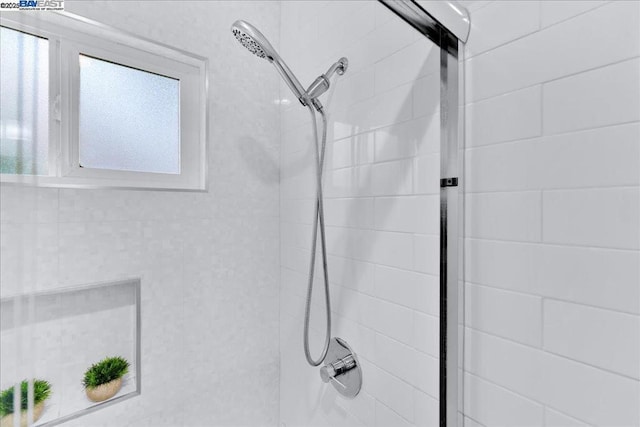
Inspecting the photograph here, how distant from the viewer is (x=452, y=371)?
70 cm

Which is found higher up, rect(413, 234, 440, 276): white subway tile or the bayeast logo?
the bayeast logo

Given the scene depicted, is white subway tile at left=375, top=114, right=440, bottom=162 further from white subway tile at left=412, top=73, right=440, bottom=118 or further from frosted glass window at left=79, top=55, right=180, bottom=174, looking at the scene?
frosted glass window at left=79, top=55, right=180, bottom=174

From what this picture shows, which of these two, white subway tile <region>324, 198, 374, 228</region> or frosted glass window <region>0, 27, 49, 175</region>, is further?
white subway tile <region>324, 198, 374, 228</region>

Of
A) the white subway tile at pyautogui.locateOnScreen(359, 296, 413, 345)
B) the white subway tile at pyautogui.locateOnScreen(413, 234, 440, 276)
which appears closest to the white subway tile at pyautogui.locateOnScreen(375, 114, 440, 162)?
the white subway tile at pyautogui.locateOnScreen(413, 234, 440, 276)

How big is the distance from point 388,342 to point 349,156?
58 centimetres
